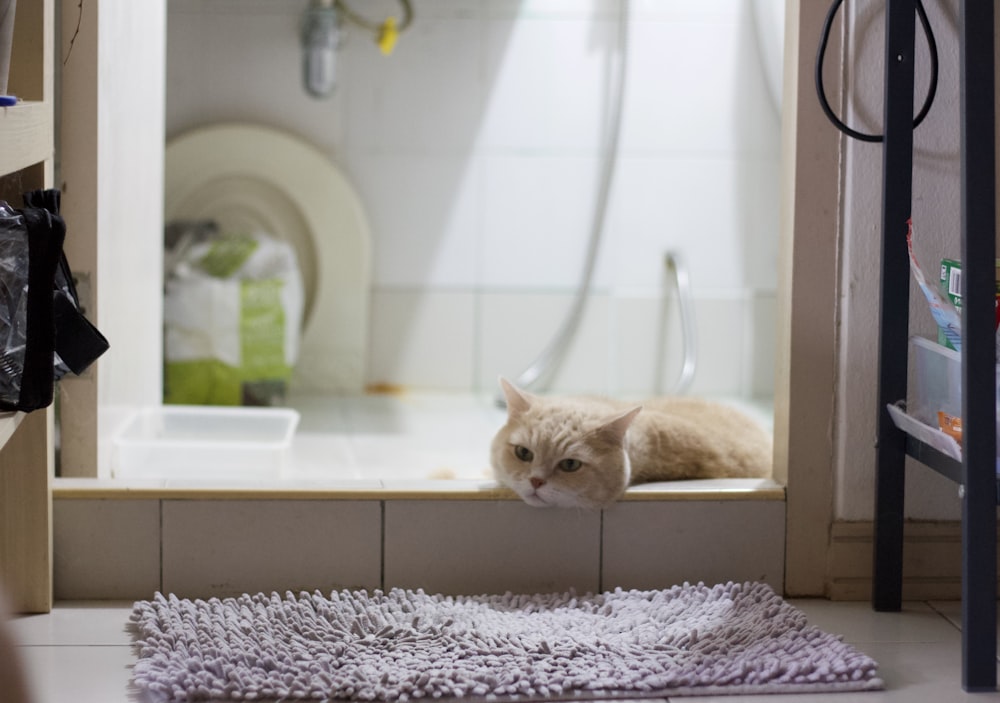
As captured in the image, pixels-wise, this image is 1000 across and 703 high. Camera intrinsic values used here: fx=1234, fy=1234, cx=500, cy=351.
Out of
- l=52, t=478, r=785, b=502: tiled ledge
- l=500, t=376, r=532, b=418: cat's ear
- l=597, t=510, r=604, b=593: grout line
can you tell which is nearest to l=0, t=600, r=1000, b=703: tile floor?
l=52, t=478, r=785, b=502: tiled ledge

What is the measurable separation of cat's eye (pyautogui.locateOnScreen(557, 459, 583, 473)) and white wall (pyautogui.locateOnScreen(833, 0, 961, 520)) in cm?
35

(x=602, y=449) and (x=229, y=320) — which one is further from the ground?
(x=229, y=320)

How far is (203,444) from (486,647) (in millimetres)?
695

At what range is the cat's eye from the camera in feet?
5.02

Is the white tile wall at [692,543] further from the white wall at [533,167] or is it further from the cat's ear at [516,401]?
the white wall at [533,167]

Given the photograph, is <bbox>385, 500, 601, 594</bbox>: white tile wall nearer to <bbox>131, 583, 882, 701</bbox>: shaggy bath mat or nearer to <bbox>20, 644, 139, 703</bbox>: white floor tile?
<bbox>131, 583, 882, 701</bbox>: shaggy bath mat

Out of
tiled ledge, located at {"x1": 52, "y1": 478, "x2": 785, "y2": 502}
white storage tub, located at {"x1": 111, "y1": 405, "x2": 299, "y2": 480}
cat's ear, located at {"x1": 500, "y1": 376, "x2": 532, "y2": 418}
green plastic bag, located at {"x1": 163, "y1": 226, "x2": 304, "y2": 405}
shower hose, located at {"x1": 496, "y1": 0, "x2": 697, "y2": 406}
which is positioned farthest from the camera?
shower hose, located at {"x1": 496, "y1": 0, "x2": 697, "y2": 406}

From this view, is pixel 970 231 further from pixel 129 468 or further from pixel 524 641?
pixel 129 468

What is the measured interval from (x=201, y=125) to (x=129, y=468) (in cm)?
103

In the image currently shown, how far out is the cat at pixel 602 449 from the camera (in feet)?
5.00

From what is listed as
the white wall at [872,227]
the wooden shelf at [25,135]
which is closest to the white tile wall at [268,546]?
the wooden shelf at [25,135]

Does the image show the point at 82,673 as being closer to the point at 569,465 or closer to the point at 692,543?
the point at 569,465

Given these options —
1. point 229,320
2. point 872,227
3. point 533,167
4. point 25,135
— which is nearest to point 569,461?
point 872,227

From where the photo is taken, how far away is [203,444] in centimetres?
185
